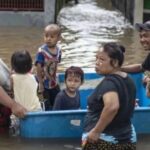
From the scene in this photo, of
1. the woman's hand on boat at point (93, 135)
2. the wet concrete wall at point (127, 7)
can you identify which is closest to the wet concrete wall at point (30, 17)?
the wet concrete wall at point (127, 7)

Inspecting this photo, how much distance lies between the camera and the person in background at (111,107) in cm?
441

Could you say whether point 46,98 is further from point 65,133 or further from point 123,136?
point 123,136

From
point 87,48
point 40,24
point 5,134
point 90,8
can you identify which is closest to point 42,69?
point 5,134

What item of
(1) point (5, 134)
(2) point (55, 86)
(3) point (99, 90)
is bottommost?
(1) point (5, 134)

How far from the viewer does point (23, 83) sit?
5.95 meters

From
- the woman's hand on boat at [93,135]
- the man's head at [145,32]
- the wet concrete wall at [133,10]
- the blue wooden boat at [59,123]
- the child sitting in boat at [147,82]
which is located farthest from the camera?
the wet concrete wall at [133,10]

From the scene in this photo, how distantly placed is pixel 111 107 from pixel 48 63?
2.36 meters

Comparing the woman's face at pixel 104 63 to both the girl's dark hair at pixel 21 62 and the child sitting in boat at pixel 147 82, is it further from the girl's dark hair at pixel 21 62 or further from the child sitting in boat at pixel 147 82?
the child sitting in boat at pixel 147 82

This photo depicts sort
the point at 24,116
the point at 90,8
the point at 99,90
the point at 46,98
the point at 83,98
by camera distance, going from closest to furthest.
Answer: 1. the point at 99,90
2. the point at 24,116
3. the point at 46,98
4. the point at 83,98
5. the point at 90,8

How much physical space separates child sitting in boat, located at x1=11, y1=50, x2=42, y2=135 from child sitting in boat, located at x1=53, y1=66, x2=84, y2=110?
308 mm

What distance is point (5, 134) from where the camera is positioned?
6336mm

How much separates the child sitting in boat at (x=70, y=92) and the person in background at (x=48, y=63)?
430 mm

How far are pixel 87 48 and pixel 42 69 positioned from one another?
547cm

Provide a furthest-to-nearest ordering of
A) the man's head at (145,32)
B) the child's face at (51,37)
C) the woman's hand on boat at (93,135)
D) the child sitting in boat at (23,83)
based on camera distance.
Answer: the child's face at (51,37)
the child sitting in boat at (23,83)
the man's head at (145,32)
the woman's hand on boat at (93,135)
